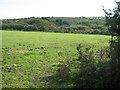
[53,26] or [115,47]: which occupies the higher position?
[53,26]

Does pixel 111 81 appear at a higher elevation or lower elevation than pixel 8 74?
higher

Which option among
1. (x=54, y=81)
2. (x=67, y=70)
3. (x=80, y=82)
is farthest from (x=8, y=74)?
(x=80, y=82)

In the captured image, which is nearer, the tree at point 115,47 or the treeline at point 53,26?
the tree at point 115,47

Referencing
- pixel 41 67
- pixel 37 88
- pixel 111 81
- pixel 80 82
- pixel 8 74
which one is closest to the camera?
pixel 111 81

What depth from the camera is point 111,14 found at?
25.4 ft

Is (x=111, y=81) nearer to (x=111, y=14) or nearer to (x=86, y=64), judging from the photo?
(x=86, y=64)

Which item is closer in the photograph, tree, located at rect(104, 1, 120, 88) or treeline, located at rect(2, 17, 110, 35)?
tree, located at rect(104, 1, 120, 88)

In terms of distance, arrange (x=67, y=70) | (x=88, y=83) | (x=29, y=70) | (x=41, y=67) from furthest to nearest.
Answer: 1. (x=41, y=67)
2. (x=29, y=70)
3. (x=67, y=70)
4. (x=88, y=83)

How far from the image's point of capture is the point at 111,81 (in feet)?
19.9

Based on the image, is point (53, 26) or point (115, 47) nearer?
point (115, 47)

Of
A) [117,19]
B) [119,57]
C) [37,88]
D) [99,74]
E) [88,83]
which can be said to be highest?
[117,19]

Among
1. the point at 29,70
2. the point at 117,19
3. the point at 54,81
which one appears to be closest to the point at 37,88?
the point at 54,81

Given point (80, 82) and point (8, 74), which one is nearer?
point (80, 82)

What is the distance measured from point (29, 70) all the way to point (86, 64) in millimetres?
4410
